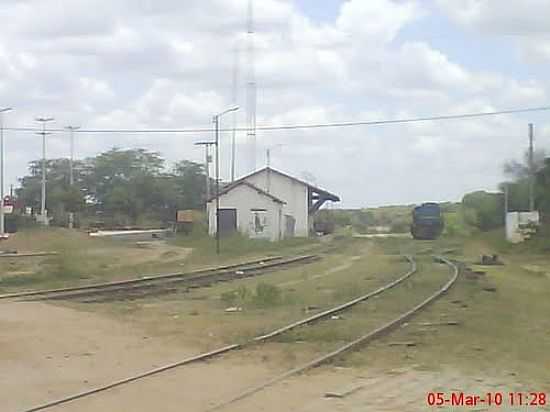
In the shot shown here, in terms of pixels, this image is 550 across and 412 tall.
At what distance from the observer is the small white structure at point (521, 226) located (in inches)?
2483

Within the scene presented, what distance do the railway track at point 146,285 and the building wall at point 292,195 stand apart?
53107 mm

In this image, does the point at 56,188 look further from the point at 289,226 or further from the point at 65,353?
the point at 65,353

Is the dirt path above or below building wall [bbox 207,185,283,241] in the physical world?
below

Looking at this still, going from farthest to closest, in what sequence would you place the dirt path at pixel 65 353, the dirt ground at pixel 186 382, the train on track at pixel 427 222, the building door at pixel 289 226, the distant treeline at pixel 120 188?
the distant treeline at pixel 120 188 < the building door at pixel 289 226 < the train on track at pixel 427 222 < the dirt path at pixel 65 353 < the dirt ground at pixel 186 382

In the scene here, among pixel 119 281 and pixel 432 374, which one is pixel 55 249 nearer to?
pixel 119 281

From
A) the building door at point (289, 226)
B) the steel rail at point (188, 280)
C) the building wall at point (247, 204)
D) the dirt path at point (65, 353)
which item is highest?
the building wall at point (247, 204)

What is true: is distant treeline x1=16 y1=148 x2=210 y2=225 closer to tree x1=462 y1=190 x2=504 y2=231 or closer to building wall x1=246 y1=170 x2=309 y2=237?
building wall x1=246 y1=170 x2=309 y2=237

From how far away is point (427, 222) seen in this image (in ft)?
275

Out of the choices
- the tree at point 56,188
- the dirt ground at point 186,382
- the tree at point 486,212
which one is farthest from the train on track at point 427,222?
the dirt ground at point 186,382

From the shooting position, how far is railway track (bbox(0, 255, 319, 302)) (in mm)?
28578

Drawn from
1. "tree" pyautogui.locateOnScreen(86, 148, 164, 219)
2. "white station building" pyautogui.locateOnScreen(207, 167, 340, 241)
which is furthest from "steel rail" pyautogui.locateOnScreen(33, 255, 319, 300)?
"tree" pyautogui.locateOnScreen(86, 148, 164, 219)

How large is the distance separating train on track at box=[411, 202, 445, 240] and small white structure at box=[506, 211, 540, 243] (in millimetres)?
14229

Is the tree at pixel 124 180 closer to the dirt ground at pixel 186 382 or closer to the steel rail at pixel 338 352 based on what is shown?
the steel rail at pixel 338 352

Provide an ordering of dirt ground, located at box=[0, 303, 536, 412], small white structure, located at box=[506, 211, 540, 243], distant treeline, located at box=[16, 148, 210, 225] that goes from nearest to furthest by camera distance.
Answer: dirt ground, located at box=[0, 303, 536, 412], small white structure, located at box=[506, 211, 540, 243], distant treeline, located at box=[16, 148, 210, 225]
